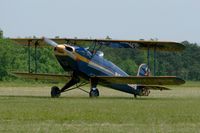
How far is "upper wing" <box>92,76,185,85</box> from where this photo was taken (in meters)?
31.0

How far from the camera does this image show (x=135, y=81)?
32.1 meters

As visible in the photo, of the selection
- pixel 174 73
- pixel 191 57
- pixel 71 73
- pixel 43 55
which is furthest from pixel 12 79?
pixel 191 57

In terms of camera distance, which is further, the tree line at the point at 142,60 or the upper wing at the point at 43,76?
the tree line at the point at 142,60

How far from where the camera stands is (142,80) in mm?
31672

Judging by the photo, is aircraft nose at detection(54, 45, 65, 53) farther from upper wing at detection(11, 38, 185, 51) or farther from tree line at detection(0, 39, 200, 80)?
tree line at detection(0, 39, 200, 80)

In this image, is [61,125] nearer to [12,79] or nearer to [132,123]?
[132,123]

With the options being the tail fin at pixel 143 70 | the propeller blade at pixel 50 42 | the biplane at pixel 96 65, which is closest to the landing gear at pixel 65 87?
the biplane at pixel 96 65

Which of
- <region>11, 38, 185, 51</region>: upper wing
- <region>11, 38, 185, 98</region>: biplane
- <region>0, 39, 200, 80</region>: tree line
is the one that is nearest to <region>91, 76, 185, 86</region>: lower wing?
<region>11, 38, 185, 98</region>: biplane

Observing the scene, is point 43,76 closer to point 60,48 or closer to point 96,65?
point 96,65

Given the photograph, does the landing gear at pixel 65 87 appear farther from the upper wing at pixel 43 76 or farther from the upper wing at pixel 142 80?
the upper wing at pixel 43 76

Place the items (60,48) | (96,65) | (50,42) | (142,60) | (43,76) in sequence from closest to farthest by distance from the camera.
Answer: (60,48) < (50,42) < (96,65) < (43,76) < (142,60)

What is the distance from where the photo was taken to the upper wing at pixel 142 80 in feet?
102

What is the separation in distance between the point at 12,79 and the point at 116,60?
53449 mm

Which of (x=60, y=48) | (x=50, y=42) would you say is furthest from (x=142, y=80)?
(x=50, y=42)
